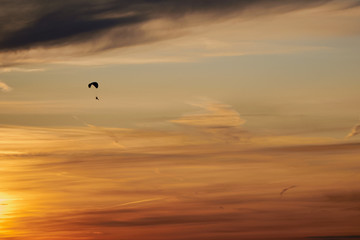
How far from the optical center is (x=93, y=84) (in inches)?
3354

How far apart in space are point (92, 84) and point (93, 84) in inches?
17.3

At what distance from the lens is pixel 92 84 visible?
85.5 m
